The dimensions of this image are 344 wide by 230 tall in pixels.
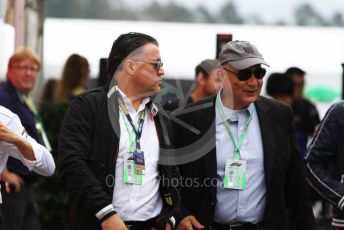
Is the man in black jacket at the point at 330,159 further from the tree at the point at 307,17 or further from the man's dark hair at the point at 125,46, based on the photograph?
the tree at the point at 307,17

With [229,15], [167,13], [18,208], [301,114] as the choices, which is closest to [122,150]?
[18,208]

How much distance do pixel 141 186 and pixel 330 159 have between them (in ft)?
4.71

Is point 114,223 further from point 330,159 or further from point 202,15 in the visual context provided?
point 202,15

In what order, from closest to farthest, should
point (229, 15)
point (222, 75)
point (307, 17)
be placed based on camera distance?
1. point (222, 75)
2. point (307, 17)
3. point (229, 15)

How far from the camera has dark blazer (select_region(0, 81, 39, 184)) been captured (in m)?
7.27

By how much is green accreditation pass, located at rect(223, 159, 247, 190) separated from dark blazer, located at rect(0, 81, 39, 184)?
2.54 m

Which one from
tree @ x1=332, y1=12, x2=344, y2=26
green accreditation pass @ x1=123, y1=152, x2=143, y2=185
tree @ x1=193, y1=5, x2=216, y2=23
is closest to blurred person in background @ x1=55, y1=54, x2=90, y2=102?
green accreditation pass @ x1=123, y1=152, x2=143, y2=185

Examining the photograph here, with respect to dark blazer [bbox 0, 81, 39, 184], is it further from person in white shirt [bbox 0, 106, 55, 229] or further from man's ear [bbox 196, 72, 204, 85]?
person in white shirt [bbox 0, 106, 55, 229]

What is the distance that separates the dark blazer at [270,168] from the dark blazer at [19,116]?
2300 millimetres

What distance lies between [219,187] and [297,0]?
58.1 ft

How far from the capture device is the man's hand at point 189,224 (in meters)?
5.07

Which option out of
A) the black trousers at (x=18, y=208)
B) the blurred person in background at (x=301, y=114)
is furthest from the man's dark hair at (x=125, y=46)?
the blurred person in background at (x=301, y=114)

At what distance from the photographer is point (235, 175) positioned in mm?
5148

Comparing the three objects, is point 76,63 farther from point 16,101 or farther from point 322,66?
point 322,66
